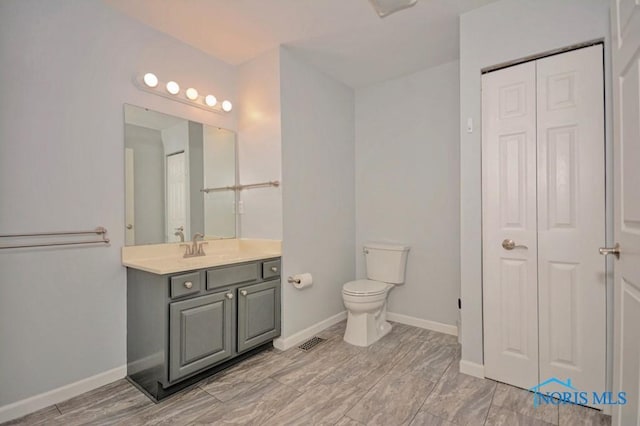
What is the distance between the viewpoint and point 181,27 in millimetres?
2283

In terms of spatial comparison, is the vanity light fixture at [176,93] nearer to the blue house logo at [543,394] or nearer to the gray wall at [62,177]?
the gray wall at [62,177]

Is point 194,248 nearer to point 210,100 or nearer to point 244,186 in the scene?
point 244,186

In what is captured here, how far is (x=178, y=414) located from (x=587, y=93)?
288 cm

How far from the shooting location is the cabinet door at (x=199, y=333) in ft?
6.07

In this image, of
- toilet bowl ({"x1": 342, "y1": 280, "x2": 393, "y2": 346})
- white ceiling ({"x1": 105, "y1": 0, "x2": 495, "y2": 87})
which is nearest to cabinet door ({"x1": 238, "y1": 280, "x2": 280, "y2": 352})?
toilet bowl ({"x1": 342, "y1": 280, "x2": 393, "y2": 346})

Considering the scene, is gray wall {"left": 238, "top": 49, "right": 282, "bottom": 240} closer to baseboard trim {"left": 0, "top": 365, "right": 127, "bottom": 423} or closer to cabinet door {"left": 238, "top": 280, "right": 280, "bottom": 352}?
cabinet door {"left": 238, "top": 280, "right": 280, "bottom": 352}

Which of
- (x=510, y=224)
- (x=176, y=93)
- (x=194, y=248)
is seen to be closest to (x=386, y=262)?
(x=510, y=224)

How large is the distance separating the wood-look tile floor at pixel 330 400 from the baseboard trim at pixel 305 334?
0.19 m

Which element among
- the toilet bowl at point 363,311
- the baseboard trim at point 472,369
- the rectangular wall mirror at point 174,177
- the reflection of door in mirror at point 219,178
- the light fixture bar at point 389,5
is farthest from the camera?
the reflection of door in mirror at point 219,178

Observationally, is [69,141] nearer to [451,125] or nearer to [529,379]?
[451,125]

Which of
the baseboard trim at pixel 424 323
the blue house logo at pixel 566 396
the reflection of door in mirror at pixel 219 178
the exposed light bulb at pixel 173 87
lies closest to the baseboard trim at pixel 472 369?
the blue house logo at pixel 566 396

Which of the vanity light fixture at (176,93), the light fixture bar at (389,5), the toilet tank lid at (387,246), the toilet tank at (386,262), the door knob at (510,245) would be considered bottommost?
the toilet tank at (386,262)

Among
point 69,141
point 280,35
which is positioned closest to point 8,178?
point 69,141

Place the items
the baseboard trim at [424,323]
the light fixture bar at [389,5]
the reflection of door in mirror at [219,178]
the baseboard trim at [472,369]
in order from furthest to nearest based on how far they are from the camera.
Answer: the baseboard trim at [424,323] < the reflection of door in mirror at [219,178] < the baseboard trim at [472,369] < the light fixture bar at [389,5]
